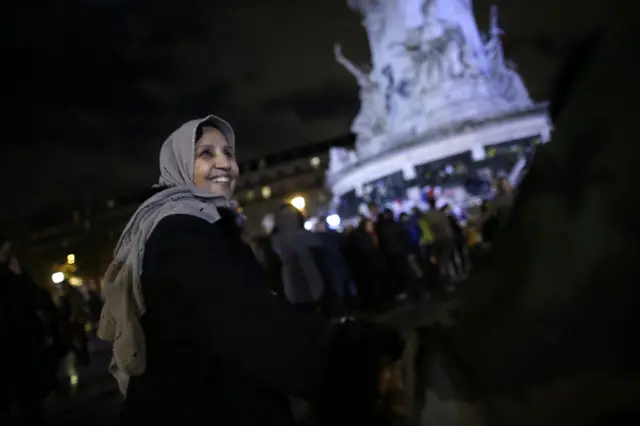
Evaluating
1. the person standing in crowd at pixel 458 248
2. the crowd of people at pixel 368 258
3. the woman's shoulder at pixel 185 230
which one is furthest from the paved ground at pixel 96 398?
the woman's shoulder at pixel 185 230

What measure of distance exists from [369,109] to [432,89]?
23.5ft

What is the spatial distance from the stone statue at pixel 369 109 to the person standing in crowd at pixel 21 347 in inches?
1374

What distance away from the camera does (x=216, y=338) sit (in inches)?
64.1

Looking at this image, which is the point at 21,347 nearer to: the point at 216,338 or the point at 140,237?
the point at 140,237

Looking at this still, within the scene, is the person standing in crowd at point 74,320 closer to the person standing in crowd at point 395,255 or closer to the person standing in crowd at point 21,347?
the person standing in crowd at point 21,347

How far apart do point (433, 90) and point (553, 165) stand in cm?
3556

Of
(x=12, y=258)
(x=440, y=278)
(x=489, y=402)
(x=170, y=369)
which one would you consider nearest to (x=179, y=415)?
(x=170, y=369)

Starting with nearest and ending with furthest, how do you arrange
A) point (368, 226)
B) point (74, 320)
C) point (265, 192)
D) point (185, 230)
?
point (185, 230) → point (74, 320) → point (368, 226) → point (265, 192)

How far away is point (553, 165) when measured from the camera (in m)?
1.05

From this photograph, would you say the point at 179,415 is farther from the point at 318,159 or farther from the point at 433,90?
the point at 318,159

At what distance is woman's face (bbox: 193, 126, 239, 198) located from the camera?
2.36 meters

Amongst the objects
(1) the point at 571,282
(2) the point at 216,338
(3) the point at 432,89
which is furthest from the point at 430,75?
(1) the point at 571,282

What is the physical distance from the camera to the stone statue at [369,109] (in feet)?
132

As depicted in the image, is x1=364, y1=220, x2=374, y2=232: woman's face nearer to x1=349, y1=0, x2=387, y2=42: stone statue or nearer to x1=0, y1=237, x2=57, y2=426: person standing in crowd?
x1=0, y1=237, x2=57, y2=426: person standing in crowd
